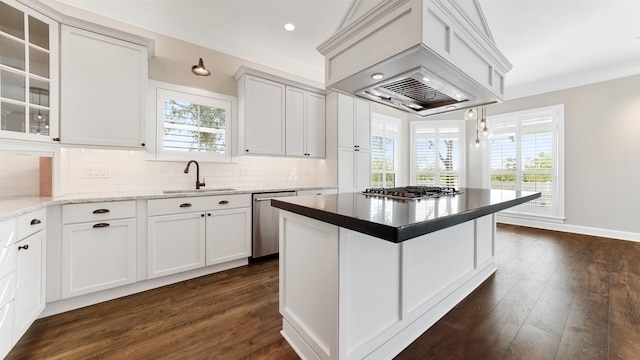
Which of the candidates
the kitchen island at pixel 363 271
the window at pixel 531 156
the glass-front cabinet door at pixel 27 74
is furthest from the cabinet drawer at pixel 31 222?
the window at pixel 531 156

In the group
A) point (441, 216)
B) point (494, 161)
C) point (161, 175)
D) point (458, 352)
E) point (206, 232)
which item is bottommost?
point (458, 352)

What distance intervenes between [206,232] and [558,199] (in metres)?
6.14

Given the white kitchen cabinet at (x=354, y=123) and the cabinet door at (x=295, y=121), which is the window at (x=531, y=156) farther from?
the cabinet door at (x=295, y=121)

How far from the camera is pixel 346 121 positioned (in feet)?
12.5

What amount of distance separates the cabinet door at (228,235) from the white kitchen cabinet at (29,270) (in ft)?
3.79

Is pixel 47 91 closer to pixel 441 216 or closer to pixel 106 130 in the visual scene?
pixel 106 130

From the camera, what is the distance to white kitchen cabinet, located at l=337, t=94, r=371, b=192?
3.74 m

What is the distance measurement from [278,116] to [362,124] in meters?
1.49

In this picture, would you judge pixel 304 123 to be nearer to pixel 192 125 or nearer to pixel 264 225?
pixel 192 125

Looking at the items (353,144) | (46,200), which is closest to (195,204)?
(46,200)

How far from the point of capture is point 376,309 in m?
1.36

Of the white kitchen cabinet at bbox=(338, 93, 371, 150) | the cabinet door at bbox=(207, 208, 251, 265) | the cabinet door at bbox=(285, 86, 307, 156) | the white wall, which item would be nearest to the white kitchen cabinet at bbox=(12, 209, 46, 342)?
the cabinet door at bbox=(207, 208, 251, 265)

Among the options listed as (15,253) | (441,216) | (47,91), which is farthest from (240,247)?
(441,216)

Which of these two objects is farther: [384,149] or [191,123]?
[384,149]
